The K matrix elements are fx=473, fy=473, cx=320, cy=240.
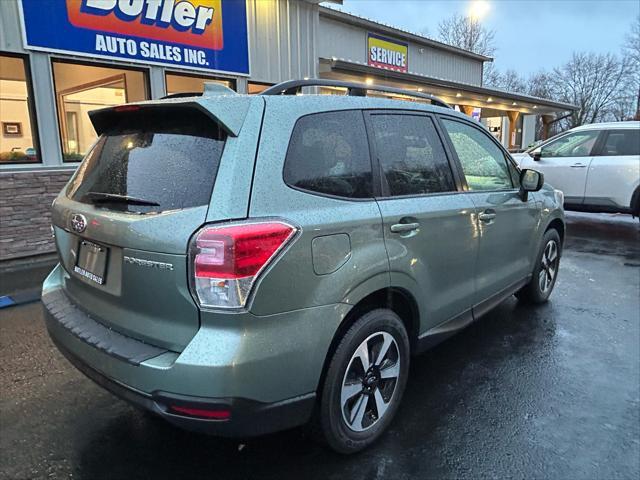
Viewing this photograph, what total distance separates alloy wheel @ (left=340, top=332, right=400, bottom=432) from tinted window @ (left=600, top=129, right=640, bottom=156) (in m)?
8.26

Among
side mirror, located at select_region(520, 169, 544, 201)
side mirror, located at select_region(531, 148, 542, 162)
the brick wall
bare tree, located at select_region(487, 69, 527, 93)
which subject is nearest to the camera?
side mirror, located at select_region(520, 169, 544, 201)

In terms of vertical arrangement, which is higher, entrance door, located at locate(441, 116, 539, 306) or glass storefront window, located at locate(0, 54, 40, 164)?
glass storefront window, located at locate(0, 54, 40, 164)

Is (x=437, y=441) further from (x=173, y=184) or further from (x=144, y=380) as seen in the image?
(x=173, y=184)

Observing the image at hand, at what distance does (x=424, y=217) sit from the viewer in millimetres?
2746

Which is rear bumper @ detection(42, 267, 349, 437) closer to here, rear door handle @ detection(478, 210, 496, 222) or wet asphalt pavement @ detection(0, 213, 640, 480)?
wet asphalt pavement @ detection(0, 213, 640, 480)

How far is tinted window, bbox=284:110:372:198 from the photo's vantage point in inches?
86.9

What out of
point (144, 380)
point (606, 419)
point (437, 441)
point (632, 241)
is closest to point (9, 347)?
point (144, 380)

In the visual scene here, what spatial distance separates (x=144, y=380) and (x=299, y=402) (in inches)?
26.5

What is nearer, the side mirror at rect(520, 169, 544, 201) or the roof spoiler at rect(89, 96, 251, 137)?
the roof spoiler at rect(89, 96, 251, 137)

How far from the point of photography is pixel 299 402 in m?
2.12

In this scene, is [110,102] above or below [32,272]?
above

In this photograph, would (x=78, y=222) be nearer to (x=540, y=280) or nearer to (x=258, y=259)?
(x=258, y=259)

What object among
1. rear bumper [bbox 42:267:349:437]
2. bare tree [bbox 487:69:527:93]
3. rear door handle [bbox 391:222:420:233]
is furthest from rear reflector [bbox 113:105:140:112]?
bare tree [bbox 487:69:527:93]

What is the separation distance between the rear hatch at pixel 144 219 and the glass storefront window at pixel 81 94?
4.93 meters
